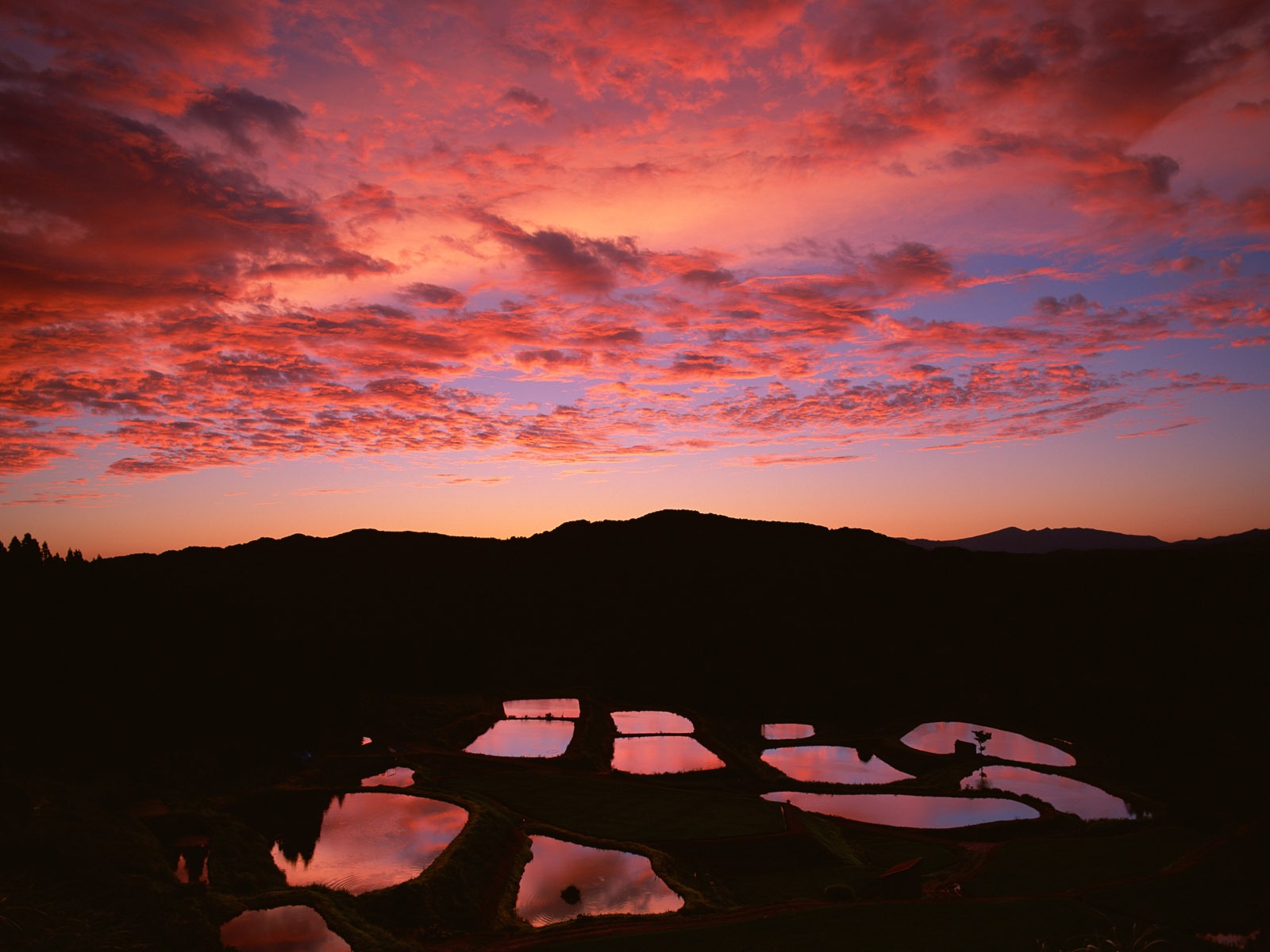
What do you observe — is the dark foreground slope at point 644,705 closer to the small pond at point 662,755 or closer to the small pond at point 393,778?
the small pond at point 393,778

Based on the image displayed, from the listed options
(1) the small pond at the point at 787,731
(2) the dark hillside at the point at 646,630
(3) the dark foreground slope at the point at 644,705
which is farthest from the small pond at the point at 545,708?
(1) the small pond at the point at 787,731

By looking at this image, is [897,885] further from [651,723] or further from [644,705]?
[644,705]

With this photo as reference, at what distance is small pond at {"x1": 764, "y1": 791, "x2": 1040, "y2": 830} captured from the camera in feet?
153

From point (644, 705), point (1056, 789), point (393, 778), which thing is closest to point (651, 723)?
point (644, 705)

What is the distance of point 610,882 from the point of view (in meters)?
33.5

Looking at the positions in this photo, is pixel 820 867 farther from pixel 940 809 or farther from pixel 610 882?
pixel 940 809

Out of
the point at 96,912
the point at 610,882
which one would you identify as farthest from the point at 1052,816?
the point at 96,912

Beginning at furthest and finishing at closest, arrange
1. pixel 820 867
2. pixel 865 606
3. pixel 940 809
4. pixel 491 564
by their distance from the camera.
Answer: pixel 491 564 < pixel 865 606 < pixel 940 809 < pixel 820 867

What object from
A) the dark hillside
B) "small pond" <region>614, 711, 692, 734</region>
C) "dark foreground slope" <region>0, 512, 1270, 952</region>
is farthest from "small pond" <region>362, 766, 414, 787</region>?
"small pond" <region>614, 711, 692, 734</region>

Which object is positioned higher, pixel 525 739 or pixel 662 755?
pixel 525 739

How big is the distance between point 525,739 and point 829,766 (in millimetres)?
24865

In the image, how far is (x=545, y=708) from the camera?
82250mm

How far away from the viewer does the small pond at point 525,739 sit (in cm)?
6162

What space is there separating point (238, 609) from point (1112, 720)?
81225mm
